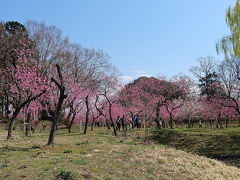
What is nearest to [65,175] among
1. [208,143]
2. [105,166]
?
[105,166]

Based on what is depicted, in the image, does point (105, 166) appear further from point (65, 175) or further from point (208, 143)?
point (208, 143)

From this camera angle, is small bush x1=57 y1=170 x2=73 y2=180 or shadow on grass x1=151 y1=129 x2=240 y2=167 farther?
shadow on grass x1=151 y1=129 x2=240 y2=167

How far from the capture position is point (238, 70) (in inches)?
1131

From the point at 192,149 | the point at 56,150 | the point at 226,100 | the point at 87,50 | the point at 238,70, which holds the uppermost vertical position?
the point at 87,50

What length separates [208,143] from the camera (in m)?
20.2

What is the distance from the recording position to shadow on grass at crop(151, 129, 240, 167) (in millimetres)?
17997

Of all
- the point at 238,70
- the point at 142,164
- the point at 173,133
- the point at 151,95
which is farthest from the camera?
the point at 151,95

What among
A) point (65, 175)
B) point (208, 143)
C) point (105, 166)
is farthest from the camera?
point (208, 143)

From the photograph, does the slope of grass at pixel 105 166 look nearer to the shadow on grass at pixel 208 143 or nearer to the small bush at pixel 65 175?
the small bush at pixel 65 175

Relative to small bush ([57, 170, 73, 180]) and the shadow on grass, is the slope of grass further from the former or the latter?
the shadow on grass

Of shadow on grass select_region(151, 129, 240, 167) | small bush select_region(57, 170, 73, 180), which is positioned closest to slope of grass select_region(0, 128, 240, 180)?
small bush select_region(57, 170, 73, 180)

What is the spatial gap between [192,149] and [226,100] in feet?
60.0

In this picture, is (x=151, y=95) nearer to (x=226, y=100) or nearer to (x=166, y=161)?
(x=226, y=100)

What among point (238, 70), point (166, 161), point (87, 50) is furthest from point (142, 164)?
point (238, 70)
